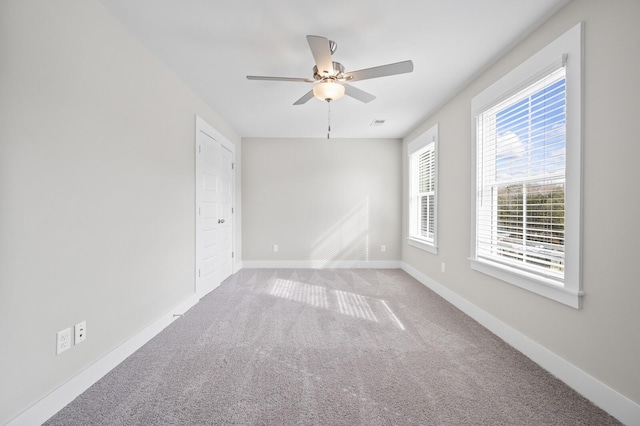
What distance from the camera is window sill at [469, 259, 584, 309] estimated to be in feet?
5.60

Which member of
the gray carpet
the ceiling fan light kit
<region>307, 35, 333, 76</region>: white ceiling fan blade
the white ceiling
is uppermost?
the white ceiling

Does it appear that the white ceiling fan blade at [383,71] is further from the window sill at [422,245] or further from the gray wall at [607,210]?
the window sill at [422,245]

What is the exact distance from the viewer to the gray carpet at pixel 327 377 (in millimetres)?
1470

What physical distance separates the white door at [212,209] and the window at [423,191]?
2.95m

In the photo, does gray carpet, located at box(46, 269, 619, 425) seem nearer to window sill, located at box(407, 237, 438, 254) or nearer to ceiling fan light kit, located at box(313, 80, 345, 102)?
window sill, located at box(407, 237, 438, 254)

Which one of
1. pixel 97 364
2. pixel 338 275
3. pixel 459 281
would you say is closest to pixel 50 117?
pixel 97 364

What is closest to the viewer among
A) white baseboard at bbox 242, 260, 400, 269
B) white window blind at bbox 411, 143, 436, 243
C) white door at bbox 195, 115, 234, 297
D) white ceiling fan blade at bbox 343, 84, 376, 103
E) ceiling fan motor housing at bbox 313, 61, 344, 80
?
ceiling fan motor housing at bbox 313, 61, 344, 80

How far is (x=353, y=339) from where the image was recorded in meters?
2.35

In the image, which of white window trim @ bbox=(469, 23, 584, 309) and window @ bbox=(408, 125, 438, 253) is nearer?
white window trim @ bbox=(469, 23, 584, 309)

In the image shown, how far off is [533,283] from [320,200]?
359cm

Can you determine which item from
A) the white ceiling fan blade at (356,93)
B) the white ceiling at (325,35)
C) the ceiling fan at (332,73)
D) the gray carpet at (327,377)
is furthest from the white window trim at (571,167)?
the white ceiling fan blade at (356,93)

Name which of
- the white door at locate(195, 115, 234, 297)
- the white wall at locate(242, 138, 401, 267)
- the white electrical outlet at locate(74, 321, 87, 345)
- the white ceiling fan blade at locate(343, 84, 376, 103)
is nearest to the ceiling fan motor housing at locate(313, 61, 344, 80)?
the white ceiling fan blade at locate(343, 84, 376, 103)

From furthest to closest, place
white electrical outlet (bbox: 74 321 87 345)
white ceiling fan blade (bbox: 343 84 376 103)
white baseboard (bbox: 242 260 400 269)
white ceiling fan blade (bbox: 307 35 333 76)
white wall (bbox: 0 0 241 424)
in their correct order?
white baseboard (bbox: 242 260 400 269)
white ceiling fan blade (bbox: 343 84 376 103)
white ceiling fan blade (bbox: 307 35 333 76)
white electrical outlet (bbox: 74 321 87 345)
white wall (bbox: 0 0 241 424)

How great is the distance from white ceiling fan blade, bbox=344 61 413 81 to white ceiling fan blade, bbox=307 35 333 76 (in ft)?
0.57
